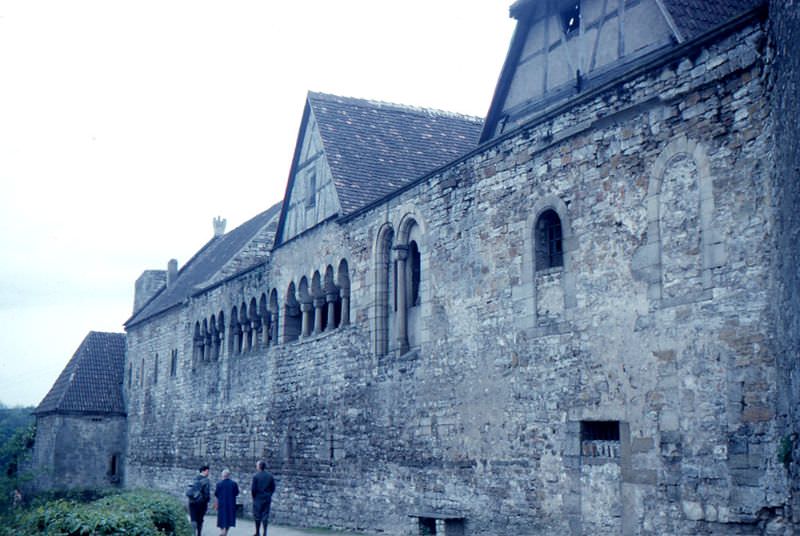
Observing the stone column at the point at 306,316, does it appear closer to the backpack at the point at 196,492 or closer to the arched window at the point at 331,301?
the arched window at the point at 331,301

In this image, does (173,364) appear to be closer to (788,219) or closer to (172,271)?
(172,271)

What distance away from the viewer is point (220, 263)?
1332 inches

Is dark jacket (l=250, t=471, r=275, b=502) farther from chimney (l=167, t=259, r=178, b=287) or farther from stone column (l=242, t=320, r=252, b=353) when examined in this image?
chimney (l=167, t=259, r=178, b=287)

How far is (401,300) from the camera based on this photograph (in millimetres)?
17516

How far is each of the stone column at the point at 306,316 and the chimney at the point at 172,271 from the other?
22178 mm

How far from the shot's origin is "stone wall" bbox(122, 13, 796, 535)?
33.4 ft

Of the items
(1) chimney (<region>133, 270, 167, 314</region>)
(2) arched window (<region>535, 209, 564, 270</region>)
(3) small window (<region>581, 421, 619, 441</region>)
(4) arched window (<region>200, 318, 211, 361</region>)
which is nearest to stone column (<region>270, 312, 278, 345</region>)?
(4) arched window (<region>200, 318, 211, 361</region>)

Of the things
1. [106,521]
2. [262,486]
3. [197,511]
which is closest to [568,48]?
[262,486]

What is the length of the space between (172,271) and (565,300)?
1296 inches

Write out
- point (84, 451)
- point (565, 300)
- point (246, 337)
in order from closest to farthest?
point (565, 300) → point (246, 337) → point (84, 451)

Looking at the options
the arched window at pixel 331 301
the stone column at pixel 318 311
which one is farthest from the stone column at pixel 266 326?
the arched window at pixel 331 301

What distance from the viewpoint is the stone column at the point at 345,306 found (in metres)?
19.7

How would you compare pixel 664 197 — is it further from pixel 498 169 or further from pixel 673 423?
pixel 498 169

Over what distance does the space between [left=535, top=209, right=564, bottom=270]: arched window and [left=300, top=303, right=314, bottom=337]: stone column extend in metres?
9.19
